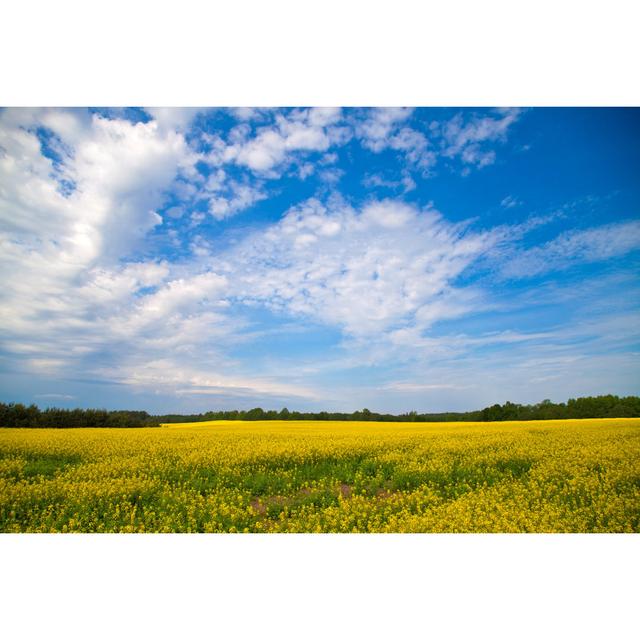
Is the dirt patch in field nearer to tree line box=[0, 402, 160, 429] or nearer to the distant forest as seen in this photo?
the distant forest

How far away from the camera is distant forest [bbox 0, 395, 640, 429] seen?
724 centimetres

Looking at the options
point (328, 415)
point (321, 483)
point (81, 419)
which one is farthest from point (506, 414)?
point (81, 419)

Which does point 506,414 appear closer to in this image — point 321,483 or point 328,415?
point 328,415

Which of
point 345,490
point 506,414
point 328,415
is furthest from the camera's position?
point 506,414

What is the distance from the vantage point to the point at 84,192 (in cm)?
642

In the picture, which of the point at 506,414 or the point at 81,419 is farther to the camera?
the point at 506,414

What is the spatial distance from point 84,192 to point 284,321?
142 inches

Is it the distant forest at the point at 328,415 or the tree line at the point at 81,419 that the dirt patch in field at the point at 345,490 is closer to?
the distant forest at the point at 328,415

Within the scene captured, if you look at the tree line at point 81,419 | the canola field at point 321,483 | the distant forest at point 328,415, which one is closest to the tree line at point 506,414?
the distant forest at point 328,415

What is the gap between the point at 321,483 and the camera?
5.91 m

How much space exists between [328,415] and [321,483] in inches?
123

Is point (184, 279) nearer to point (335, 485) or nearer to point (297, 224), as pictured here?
point (297, 224)
